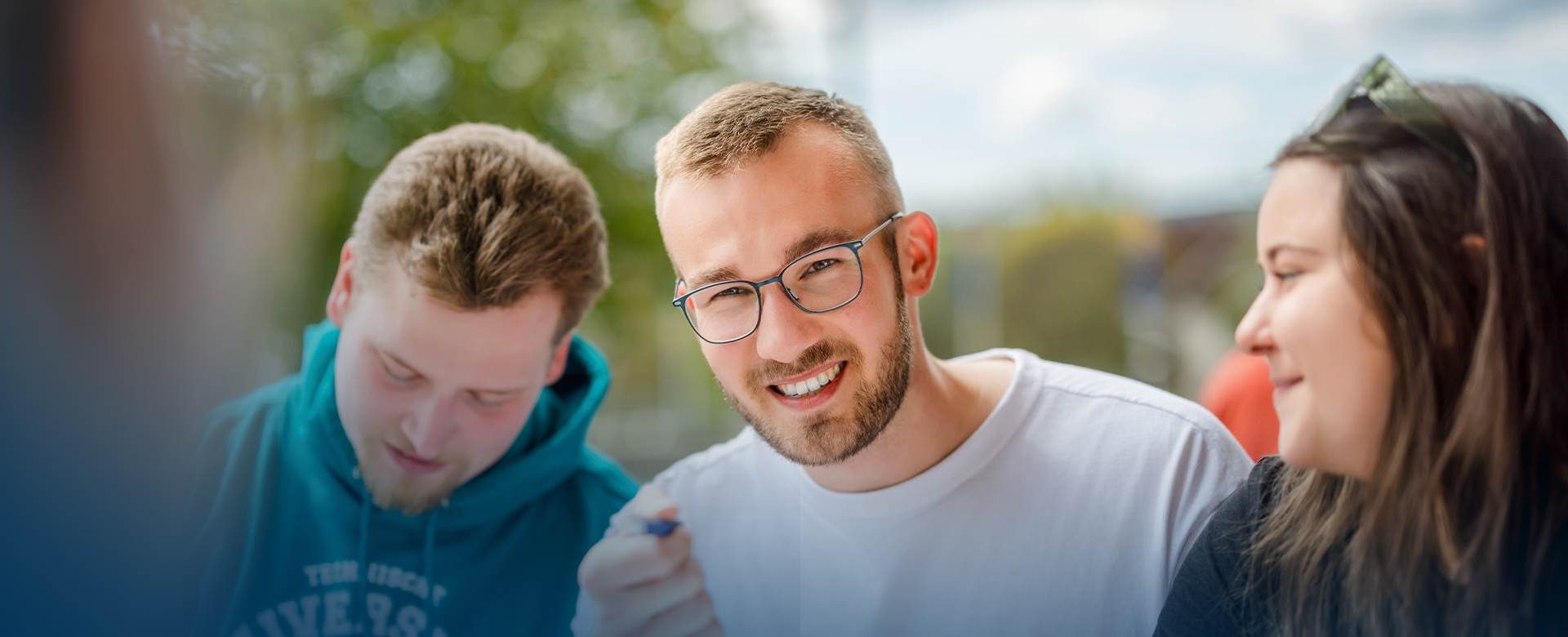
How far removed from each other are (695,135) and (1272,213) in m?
0.84

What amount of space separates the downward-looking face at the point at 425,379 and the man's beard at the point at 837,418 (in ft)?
1.42

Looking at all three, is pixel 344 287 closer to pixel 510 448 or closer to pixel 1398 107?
pixel 510 448

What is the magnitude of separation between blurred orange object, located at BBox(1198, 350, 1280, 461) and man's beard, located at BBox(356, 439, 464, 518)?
155 centimetres

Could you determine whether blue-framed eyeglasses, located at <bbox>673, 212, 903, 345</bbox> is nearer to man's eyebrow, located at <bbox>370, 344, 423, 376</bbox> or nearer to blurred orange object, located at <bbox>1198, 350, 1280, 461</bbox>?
man's eyebrow, located at <bbox>370, 344, 423, 376</bbox>

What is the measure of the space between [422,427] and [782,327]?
0.65m

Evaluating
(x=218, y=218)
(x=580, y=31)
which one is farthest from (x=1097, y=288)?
(x=218, y=218)

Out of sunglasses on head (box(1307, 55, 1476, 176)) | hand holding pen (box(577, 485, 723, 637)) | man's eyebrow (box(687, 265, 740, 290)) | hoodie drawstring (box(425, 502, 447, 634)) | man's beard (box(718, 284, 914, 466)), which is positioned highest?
sunglasses on head (box(1307, 55, 1476, 176))

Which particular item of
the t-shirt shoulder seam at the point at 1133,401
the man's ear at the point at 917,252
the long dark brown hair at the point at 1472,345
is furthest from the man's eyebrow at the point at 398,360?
the long dark brown hair at the point at 1472,345

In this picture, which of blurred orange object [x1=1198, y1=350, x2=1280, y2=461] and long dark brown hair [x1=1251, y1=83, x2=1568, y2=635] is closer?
long dark brown hair [x1=1251, y1=83, x2=1568, y2=635]

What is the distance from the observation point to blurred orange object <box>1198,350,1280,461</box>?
5.50 feet

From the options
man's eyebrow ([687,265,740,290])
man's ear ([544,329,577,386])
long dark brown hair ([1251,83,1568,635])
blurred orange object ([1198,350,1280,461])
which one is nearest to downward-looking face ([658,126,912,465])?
man's eyebrow ([687,265,740,290])

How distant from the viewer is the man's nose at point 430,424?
141cm

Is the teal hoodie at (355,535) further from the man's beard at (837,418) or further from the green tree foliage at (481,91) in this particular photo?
the man's beard at (837,418)

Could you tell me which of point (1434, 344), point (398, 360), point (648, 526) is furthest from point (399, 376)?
point (1434, 344)
